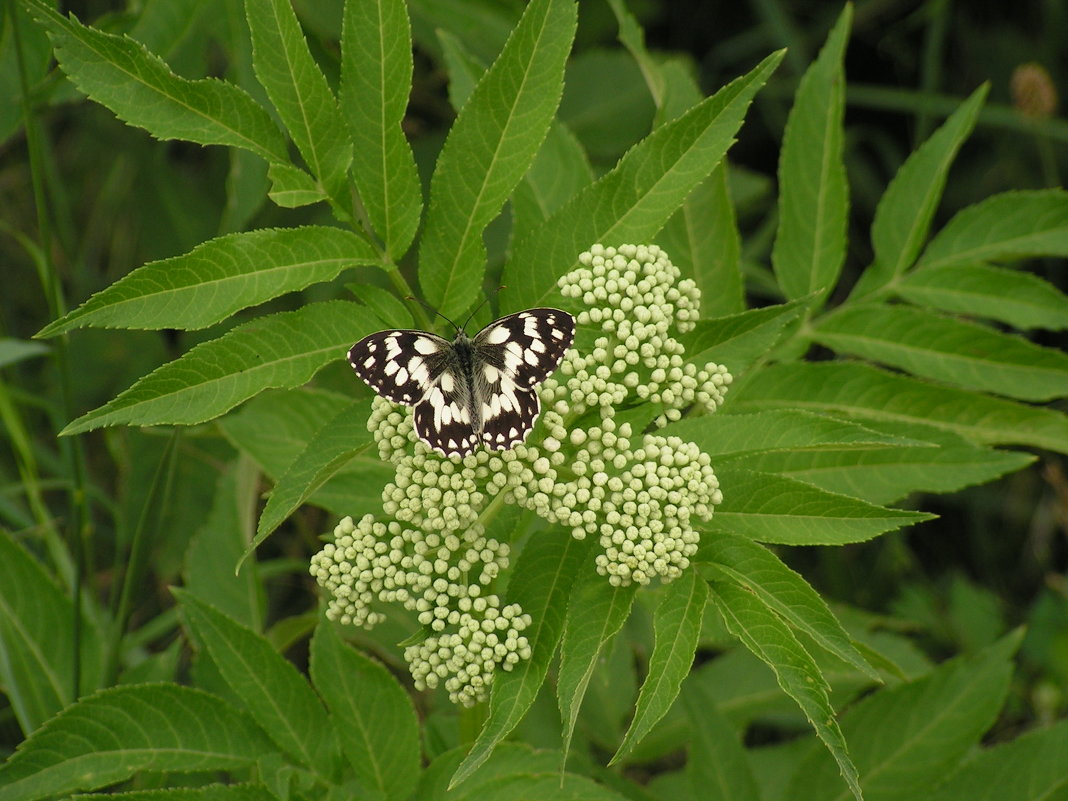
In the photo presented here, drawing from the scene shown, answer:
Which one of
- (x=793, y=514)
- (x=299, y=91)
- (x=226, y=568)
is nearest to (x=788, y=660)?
(x=793, y=514)

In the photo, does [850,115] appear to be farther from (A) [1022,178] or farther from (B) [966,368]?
(B) [966,368]

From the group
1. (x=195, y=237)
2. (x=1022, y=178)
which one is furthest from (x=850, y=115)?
(x=195, y=237)

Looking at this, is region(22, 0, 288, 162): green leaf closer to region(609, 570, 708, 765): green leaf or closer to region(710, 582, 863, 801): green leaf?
region(609, 570, 708, 765): green leaf

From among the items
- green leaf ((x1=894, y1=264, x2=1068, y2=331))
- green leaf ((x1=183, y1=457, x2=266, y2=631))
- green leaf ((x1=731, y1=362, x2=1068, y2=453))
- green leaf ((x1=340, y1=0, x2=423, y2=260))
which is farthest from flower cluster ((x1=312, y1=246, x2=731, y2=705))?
green leaf ((x1=894, y1=264, x2=1068, y2=331))

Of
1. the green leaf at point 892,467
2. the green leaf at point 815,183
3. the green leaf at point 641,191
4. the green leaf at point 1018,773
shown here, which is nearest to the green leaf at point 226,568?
the green leaf at point 641,191

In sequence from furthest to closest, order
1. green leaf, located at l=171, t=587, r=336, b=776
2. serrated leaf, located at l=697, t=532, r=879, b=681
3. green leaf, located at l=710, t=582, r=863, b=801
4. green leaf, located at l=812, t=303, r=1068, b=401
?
green leaf, located at l=812, t=303, r=1068, b=401 → green leaf, located at l=171, t=587, r=336, b=776 → serrated leaf, located at l=697, t=532, r=879, b=681 → green leaf, located at l=710, t=582, r=863, b=801

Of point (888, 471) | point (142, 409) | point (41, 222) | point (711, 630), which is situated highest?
point (41, 222)
